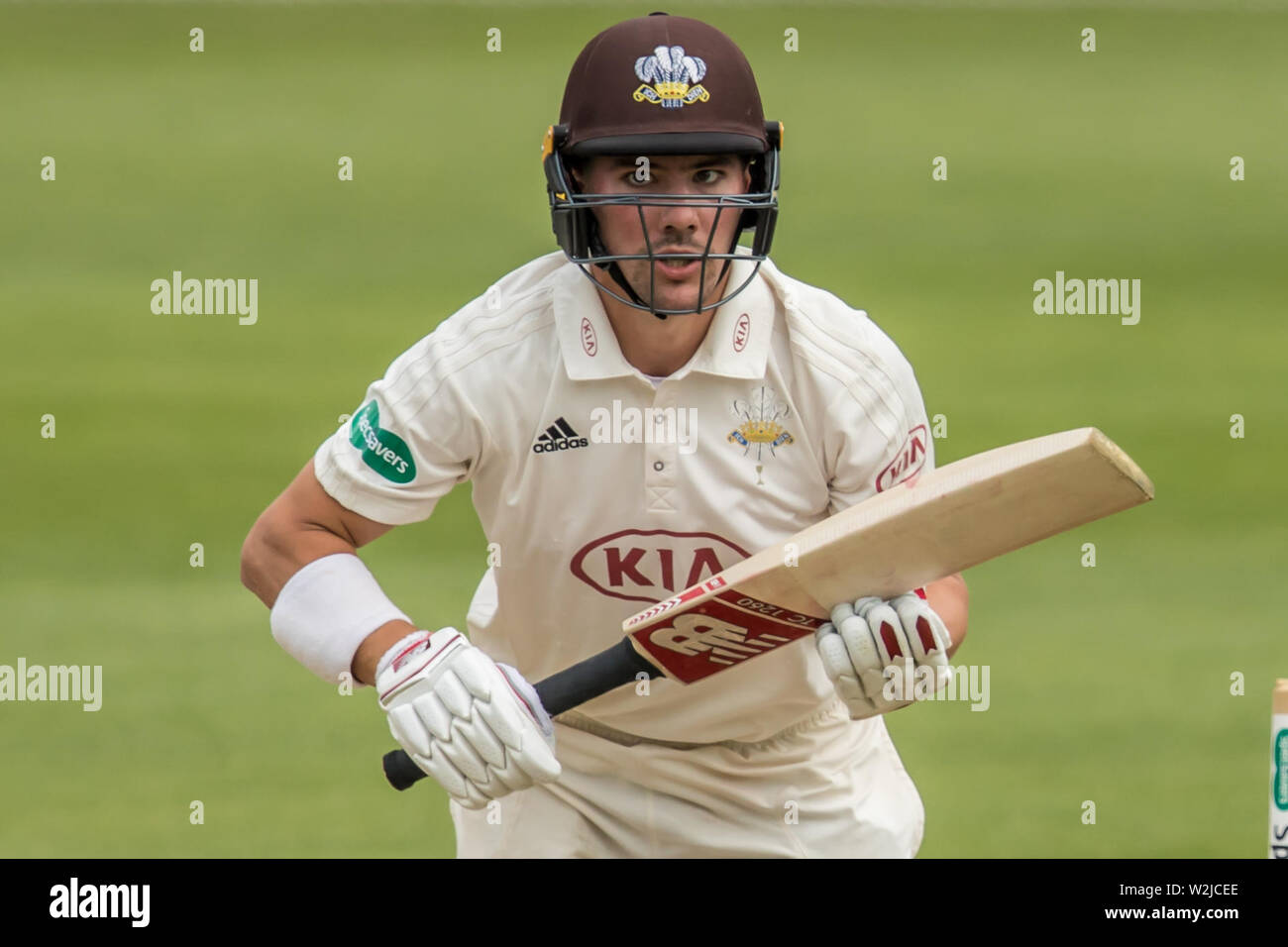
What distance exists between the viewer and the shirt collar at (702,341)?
Result: 341cm

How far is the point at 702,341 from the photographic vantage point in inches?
136

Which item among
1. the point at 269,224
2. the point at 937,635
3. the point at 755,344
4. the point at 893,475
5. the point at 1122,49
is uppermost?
the point at 1122,49

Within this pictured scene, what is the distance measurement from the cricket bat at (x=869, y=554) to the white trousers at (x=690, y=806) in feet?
1.17

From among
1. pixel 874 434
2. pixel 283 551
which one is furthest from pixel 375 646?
pixel 874 434

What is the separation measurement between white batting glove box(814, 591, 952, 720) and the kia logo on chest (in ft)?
1.02

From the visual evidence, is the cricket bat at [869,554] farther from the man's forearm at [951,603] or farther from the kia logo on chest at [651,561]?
the man's forearm at [951,603]

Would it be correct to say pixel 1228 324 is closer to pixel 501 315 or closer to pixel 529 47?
pixel 529 47

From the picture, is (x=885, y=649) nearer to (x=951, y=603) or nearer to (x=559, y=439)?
(x=951, y=603)

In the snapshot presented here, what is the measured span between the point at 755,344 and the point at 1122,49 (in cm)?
924

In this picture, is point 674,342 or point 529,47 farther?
point 529,47

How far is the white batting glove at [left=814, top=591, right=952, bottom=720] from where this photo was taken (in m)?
3.13

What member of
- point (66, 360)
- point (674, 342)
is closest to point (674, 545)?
point (674, 342)

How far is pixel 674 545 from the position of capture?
3.43m

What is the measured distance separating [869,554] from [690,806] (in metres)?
0.78
